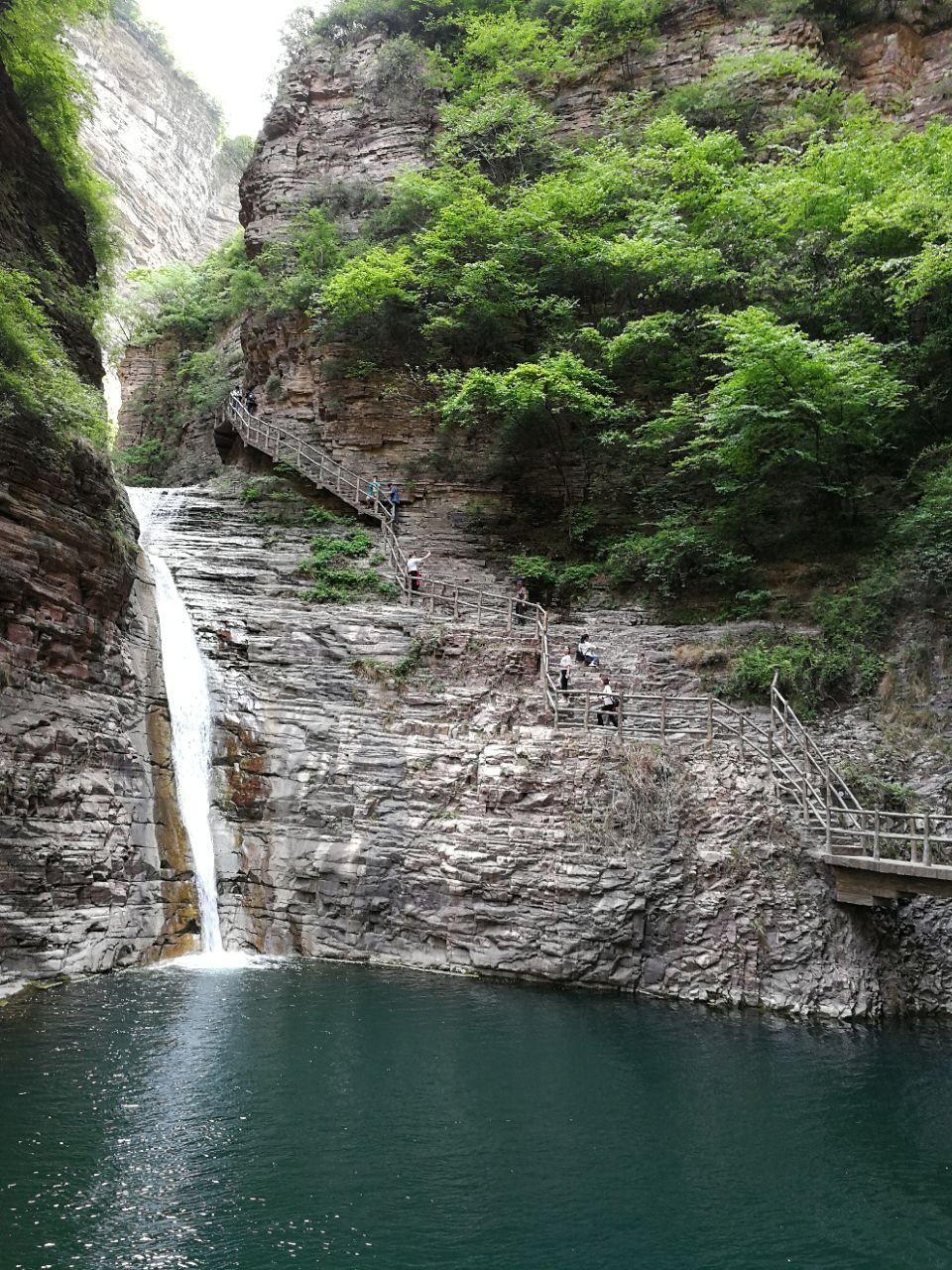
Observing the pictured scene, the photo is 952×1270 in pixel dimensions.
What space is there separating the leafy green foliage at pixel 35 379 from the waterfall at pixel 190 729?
4.04 m

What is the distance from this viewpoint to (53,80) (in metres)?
22.0

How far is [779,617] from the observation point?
68.0ft

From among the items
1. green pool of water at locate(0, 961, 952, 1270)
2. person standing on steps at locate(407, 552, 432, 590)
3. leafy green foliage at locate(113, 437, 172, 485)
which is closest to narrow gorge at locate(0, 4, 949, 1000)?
A: person standing on steps at locate(407, 552, 432, 590)

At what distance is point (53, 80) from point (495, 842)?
2114cm

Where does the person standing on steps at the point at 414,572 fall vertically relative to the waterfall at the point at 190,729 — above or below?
above

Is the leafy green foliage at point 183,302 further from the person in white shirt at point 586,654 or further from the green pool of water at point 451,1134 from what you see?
the green pool of water at point 451,1134

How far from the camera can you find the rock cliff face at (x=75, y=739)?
14102 mm

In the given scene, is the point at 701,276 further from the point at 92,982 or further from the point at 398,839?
the point at 92,982

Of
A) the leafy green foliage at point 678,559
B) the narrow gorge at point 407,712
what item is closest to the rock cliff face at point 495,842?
the narrow gorge at point 407,712

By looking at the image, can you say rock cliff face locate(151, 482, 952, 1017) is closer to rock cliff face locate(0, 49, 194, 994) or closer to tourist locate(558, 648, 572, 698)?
tourist locate(558, 648, 572, 698)

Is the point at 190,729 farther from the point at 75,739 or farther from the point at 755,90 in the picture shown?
the point at 755,90

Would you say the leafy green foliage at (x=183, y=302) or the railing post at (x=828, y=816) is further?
the leafy green foliage at (x=183, y=302)

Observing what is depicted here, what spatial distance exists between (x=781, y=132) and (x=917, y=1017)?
2589 cm

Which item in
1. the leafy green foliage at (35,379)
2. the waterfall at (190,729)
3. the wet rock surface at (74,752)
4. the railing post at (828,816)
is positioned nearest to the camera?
the wet rock surface at (74,752)
